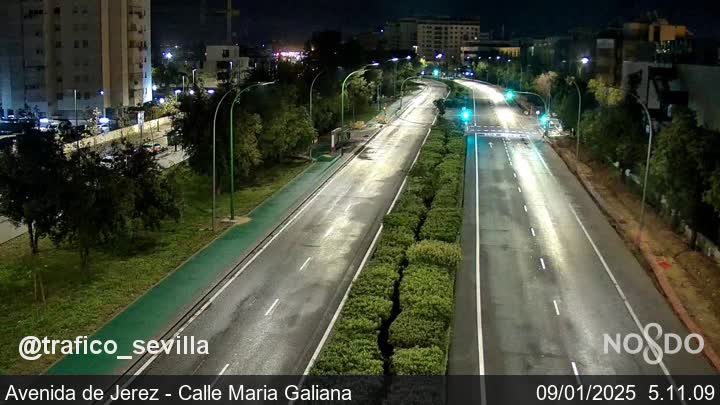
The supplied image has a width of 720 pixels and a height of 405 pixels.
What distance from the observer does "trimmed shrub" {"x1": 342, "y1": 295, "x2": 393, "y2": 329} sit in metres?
22.2

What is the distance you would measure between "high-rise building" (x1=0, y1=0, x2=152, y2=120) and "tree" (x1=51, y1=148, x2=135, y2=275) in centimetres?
6667

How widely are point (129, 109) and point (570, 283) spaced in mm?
71504

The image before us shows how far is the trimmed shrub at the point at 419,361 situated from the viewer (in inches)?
731

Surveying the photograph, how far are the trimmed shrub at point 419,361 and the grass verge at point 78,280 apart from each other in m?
9.12

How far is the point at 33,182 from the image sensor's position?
2602 cm

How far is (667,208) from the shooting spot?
38375 millimetres

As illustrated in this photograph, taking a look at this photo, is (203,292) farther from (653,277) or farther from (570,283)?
(653,277)


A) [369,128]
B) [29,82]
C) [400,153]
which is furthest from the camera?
[29,82]

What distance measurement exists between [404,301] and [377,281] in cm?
212

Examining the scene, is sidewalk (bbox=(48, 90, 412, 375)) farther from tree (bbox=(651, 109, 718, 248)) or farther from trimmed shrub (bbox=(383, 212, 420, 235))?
tree (bbox=(651, 109, 718, 248))

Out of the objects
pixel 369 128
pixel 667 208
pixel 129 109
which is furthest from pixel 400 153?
pixel 129 109
